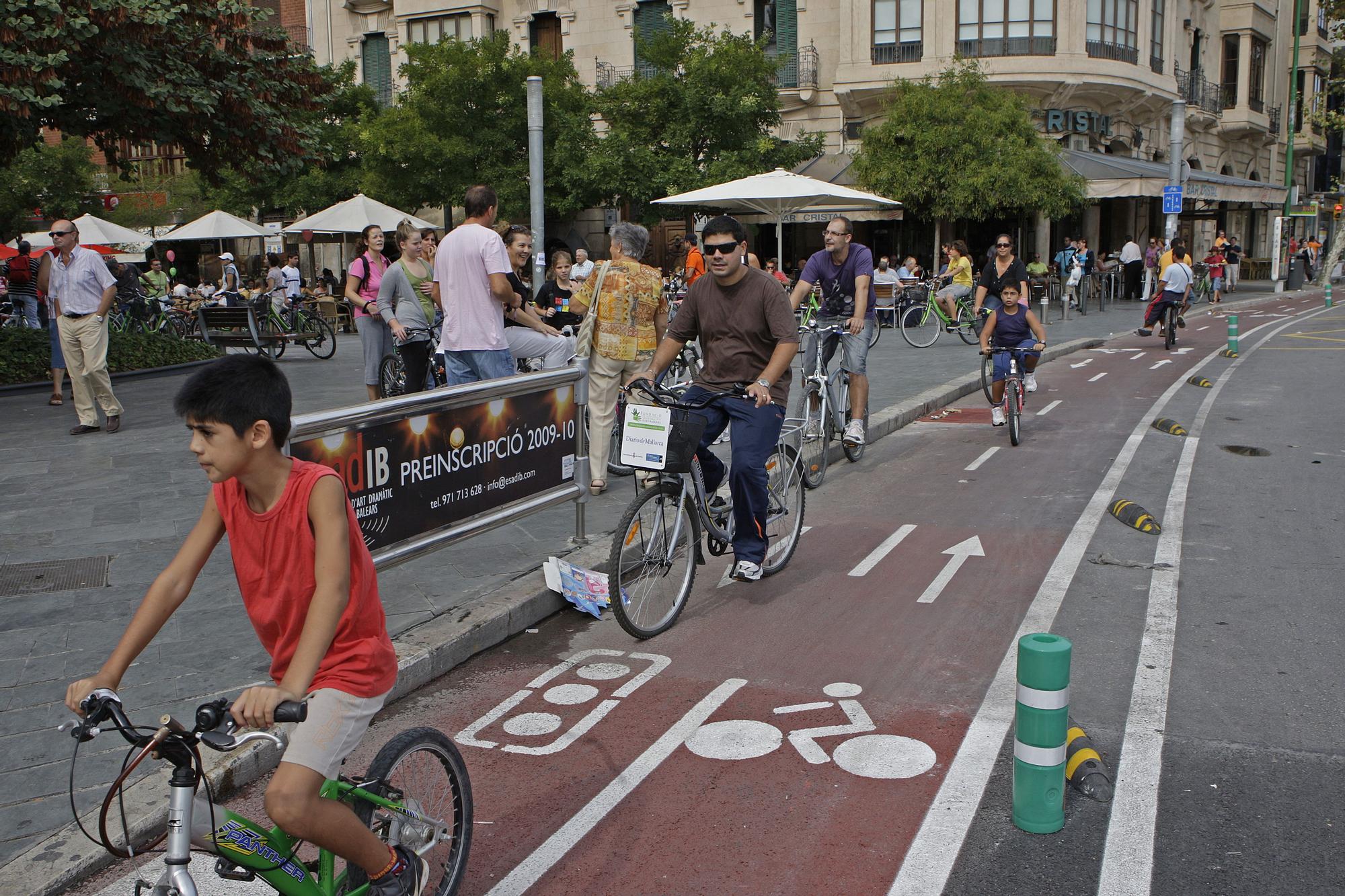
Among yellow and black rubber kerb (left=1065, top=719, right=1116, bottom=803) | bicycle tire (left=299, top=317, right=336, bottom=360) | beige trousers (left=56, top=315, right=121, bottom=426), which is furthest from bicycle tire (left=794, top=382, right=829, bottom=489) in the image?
bicycle tire (left=299, top=317, right=336, bottom=360)

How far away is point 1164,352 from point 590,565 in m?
15.4

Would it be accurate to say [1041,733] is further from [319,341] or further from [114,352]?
[319,341]

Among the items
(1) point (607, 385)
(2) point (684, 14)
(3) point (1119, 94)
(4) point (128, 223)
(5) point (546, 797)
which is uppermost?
(2) point (684, 14)

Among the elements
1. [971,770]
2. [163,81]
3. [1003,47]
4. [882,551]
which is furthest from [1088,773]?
[1003,47]

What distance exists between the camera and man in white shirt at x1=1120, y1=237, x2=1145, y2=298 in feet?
102

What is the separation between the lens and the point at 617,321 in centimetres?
804

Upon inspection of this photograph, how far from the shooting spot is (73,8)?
11719mm

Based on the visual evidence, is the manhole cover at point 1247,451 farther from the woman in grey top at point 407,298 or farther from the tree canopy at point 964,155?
the tree canopy at point 964,155

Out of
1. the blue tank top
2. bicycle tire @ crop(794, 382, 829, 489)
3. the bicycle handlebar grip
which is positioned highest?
the blue tank top

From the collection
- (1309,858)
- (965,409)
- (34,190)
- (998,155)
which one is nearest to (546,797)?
(1309,858)

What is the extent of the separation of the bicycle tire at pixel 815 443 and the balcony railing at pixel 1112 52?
88.1 feet

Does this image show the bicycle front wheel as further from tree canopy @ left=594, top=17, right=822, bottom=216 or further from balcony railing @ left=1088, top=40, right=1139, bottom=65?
balcony railing @ left=1088, top=40, right=1139, bottom=65

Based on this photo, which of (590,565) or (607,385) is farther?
(607,385)

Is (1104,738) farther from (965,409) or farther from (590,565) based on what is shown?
(965,409)
